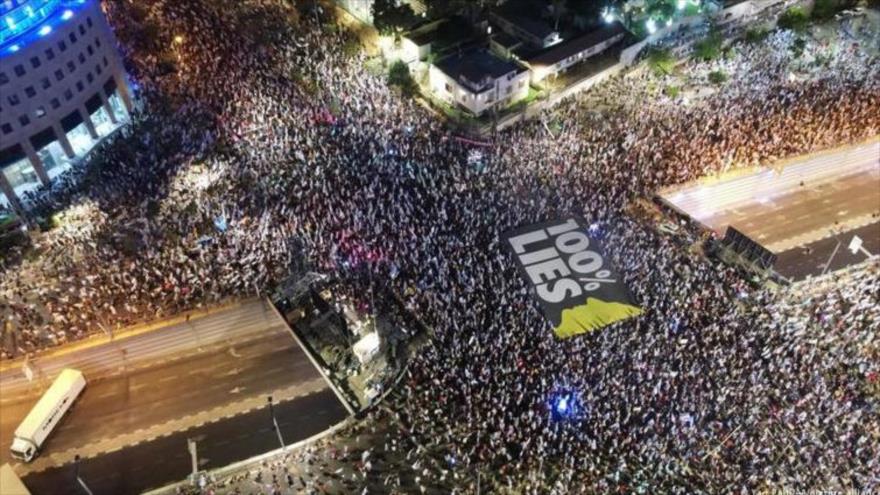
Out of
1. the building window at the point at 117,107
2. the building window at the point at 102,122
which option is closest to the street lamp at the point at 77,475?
the building window at the point at 102,122

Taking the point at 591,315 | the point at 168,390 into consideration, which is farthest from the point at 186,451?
the point at 591,315

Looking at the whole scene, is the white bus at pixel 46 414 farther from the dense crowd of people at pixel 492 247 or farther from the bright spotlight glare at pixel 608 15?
the bright spotlight glare at pixel 608 15

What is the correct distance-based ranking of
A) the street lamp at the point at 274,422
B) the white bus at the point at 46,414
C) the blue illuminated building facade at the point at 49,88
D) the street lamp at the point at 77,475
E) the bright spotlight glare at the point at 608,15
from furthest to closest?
the bright spotlight glare at the point at 608,15, the blue illuminated building facade at the point at 49,88, the street lamp at the point at 274,422, the white bus at the point at 46,414, the street lamp at the point at 77,475

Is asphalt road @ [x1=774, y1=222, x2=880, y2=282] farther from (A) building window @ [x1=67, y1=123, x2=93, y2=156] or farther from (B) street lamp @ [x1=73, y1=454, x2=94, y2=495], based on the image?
(A) building window @ [x1=67, y1=123, x2=93, y2=156]

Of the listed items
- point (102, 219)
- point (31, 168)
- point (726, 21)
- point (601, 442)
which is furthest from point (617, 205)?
point (31, 168)

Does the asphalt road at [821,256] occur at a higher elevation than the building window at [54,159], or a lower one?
lower

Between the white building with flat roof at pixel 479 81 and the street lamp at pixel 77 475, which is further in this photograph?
the white building with flat roof at pixel 479 81

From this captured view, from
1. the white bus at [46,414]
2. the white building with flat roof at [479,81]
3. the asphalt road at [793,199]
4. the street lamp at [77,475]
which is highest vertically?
the white building with flat roof at [479,81]
